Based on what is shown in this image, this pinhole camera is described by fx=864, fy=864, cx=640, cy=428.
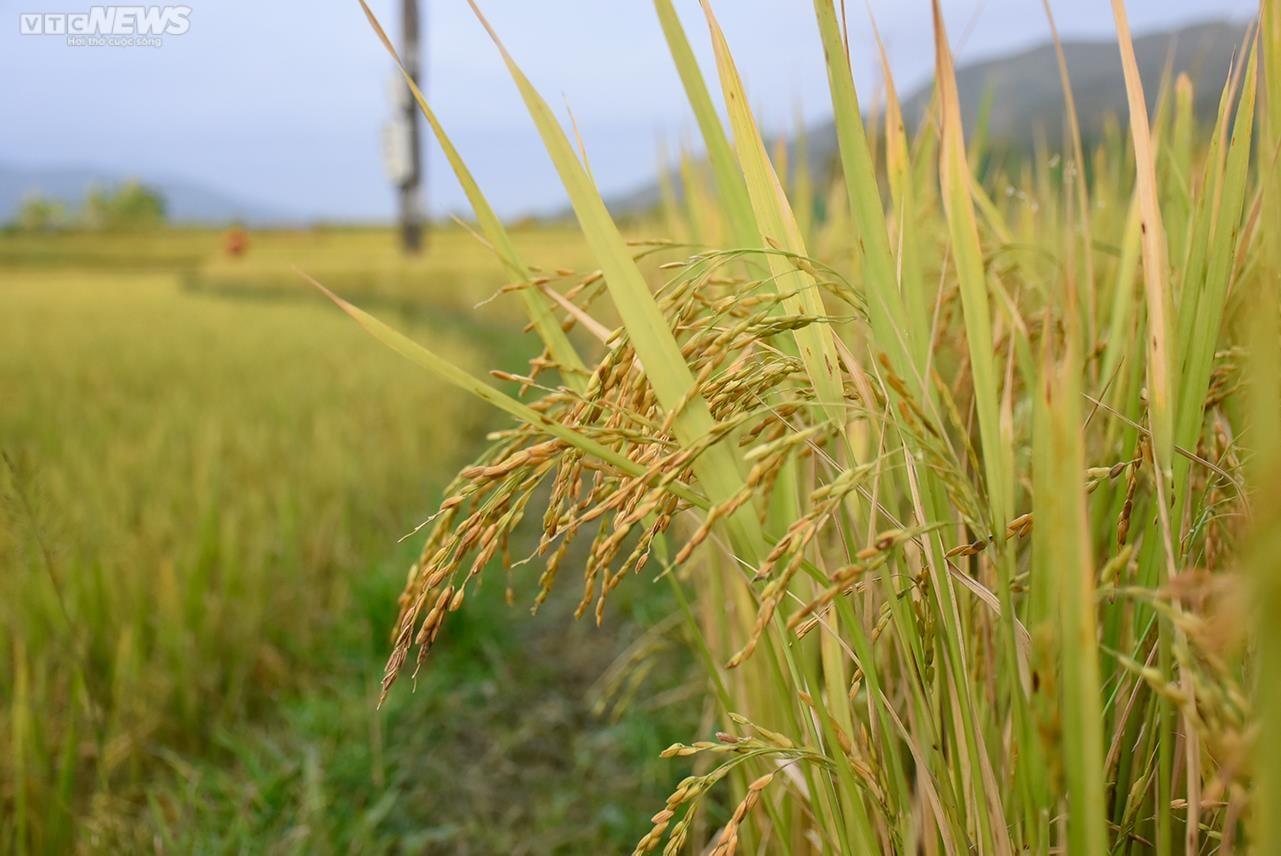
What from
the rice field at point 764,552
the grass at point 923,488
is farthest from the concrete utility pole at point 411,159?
the grass at point 923,488

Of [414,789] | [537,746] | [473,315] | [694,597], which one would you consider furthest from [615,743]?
[473,315]

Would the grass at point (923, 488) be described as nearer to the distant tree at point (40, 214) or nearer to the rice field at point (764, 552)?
the rice field at point (764, 552)

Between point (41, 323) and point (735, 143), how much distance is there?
28.3ft

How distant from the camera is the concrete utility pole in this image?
51.6ft

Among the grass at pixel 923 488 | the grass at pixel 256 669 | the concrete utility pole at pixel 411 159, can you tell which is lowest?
the grass at pixel 256 669

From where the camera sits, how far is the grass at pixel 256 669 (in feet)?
5.45

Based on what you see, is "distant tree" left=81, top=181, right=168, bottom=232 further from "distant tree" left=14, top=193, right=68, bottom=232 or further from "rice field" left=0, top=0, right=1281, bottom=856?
"rice field" left=0, top=0, right=1281, bottom=856

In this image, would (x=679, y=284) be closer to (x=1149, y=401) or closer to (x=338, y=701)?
(x=1149, y=401)

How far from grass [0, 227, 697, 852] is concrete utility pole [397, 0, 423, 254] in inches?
519

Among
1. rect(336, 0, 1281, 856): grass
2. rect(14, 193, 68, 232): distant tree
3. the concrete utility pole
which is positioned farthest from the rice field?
rect(14, 193, 68, 232): distant tree

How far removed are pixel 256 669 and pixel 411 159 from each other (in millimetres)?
16447

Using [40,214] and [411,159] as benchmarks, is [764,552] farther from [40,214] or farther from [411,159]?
[40,214]

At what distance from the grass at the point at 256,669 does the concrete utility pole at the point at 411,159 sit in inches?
519

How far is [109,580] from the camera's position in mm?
2262
